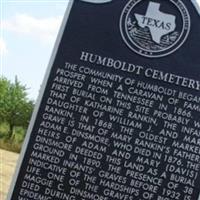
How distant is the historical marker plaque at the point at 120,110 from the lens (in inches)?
203

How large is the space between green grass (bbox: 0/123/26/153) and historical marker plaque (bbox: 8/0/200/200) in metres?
28.5

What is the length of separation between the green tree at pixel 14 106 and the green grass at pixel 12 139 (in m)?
0.75

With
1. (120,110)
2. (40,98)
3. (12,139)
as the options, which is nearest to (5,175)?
(40,98)

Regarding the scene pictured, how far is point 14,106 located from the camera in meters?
40.8

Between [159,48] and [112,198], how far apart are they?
4.64ft

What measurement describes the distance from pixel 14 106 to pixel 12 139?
2334mm

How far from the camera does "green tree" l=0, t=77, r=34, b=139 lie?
134 ft

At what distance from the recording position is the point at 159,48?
5344 mm

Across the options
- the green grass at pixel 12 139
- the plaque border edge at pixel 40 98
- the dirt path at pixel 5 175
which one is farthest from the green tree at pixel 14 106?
the plaque border edge at pixel 40 98

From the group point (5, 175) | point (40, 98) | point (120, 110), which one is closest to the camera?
point (120, 110)

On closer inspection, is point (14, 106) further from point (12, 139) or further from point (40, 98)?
point (40, 98)

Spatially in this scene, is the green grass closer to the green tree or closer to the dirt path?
the green tree

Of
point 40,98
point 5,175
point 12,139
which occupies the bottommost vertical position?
point 5,175

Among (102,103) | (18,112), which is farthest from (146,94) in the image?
(18,112)
